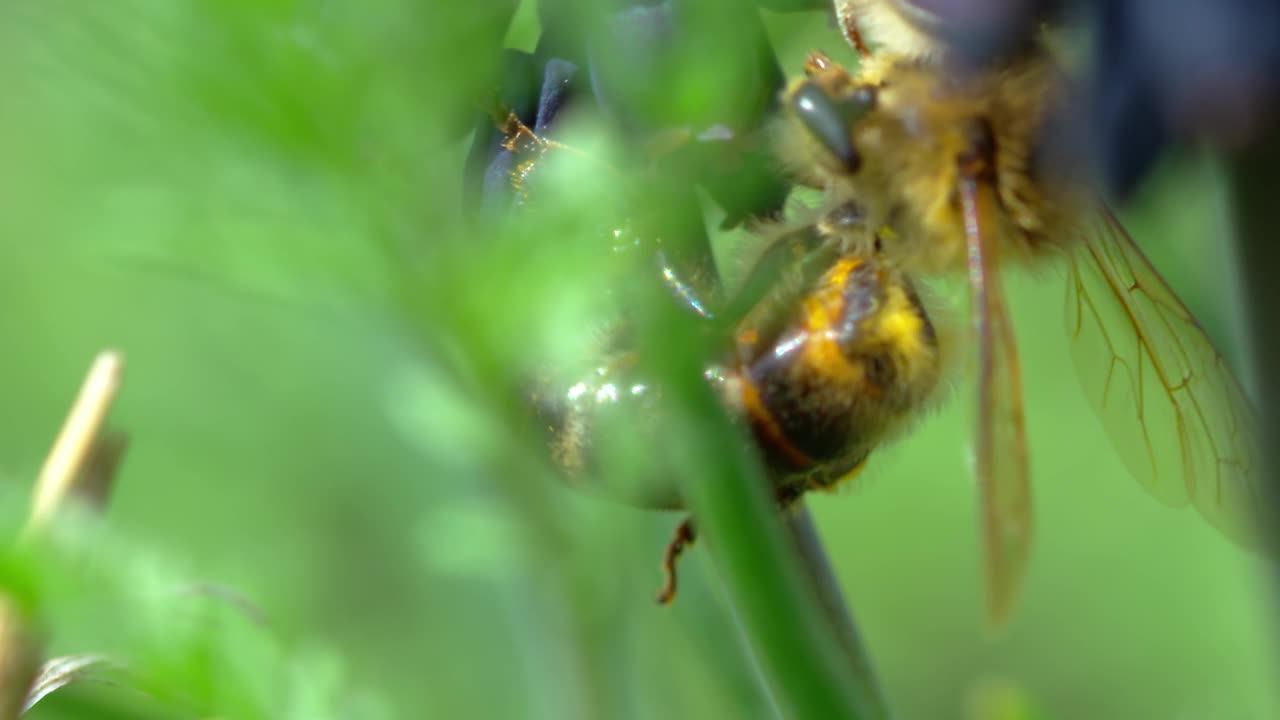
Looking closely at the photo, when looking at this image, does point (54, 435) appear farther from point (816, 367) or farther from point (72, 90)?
point (816, 367)

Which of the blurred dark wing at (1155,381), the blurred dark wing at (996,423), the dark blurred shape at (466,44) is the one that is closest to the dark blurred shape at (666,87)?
the dark blurred shape at (466,44)

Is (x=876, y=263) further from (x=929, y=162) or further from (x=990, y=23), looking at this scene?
(x=990, y=23)

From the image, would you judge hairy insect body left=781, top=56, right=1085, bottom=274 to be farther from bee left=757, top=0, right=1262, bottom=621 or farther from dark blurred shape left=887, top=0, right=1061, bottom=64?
dark blurred shape left=887, top=0, right=1061, bottom=64

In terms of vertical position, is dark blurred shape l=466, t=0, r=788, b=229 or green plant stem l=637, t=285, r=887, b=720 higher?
dark blurred shape l=466, t=0, r=788, b=229

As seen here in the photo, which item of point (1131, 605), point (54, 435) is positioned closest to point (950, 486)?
point (1131, 605)

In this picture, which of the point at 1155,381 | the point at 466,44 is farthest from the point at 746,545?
the point at 1155,381

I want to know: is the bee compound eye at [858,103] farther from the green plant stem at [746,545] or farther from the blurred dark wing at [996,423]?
the green plant stem at [746,545]

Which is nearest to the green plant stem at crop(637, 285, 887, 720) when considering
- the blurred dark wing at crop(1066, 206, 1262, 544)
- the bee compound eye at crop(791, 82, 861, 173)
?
the bee compound eye at crop(791, 82, 861, 173)
